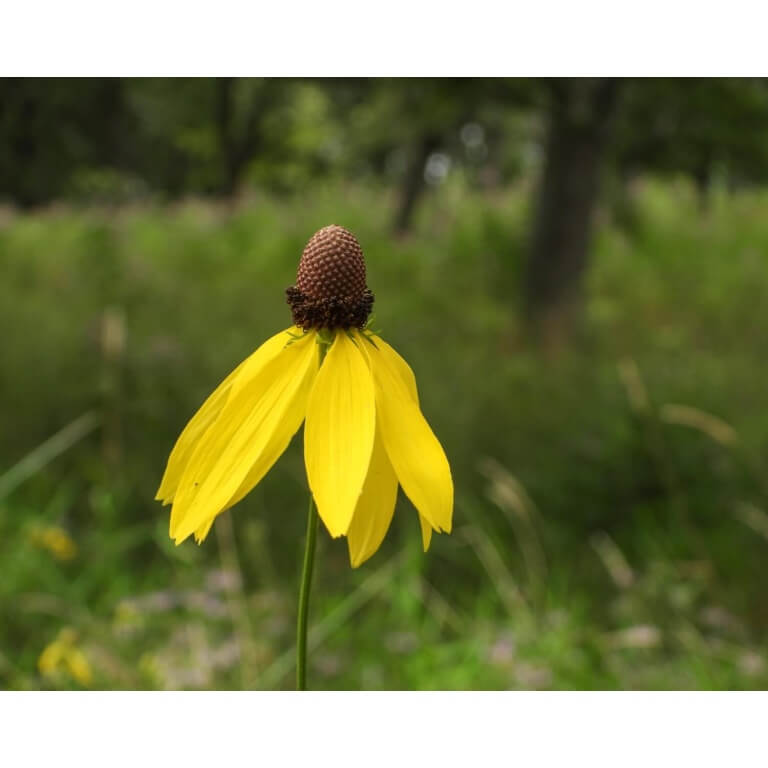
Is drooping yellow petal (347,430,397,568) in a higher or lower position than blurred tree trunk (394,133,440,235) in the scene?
higher

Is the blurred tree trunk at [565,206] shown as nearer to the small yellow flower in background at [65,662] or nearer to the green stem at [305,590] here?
the small yellow flower in background at [65,662]

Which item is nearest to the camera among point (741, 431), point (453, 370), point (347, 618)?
point (347, 618)

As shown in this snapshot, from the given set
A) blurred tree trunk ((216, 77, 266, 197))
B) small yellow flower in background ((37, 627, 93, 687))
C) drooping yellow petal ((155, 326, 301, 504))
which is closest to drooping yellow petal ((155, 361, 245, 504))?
drooping yellow petal ((155, 326, 301, 504))

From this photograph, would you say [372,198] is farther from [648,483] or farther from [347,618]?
[347,618]

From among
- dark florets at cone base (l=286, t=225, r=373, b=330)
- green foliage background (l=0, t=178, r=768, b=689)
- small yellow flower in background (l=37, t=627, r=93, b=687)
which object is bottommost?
green foliage background (l=0, t=178, r=768, b=689)

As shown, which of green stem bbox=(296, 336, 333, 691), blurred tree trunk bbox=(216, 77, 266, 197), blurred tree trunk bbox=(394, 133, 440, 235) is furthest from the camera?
blurred tree trunk bbox=(394, 133, 440, 235)

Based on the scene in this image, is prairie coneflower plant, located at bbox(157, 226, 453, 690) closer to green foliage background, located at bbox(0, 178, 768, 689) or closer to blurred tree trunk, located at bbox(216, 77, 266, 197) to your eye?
green foliage background, located at bbox(0, 178, 768, 689)

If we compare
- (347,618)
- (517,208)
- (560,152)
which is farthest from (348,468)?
(517,208)
